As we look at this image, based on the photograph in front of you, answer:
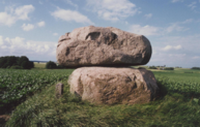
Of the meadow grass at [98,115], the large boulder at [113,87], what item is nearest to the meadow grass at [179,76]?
the large boulder at [113,87]

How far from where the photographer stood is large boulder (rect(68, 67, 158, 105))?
4449 mm

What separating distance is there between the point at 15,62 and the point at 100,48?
94.1 ft

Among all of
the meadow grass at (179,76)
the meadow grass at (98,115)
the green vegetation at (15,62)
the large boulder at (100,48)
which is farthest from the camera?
the green vegetation at (15,62)

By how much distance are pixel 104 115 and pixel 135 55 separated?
2.78 metres

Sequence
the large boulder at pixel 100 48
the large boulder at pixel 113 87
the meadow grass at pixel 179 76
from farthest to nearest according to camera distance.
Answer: the meadow grass at pixel 179 76
the large boulder at pixel 100 48
the large boulder at pixel 113 87

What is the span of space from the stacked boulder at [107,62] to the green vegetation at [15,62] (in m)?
24.8

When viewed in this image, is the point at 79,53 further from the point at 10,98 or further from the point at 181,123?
the point at 10,98

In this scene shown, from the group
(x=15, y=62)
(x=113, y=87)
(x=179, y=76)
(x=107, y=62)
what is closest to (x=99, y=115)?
(x=113, y=87)

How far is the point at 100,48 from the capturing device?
4.98 m

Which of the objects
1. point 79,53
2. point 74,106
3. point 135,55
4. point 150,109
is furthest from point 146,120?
point 79,53

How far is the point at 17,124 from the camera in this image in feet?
13.0

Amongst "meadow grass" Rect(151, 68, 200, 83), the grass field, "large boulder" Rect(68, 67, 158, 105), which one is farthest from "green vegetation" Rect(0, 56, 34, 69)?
"large boulder" Rect(68, 67, 158, 105)

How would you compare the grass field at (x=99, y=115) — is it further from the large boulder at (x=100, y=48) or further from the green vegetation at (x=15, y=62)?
the green vegetation at (x=15, y=62)

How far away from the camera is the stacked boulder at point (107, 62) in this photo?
4.48m
